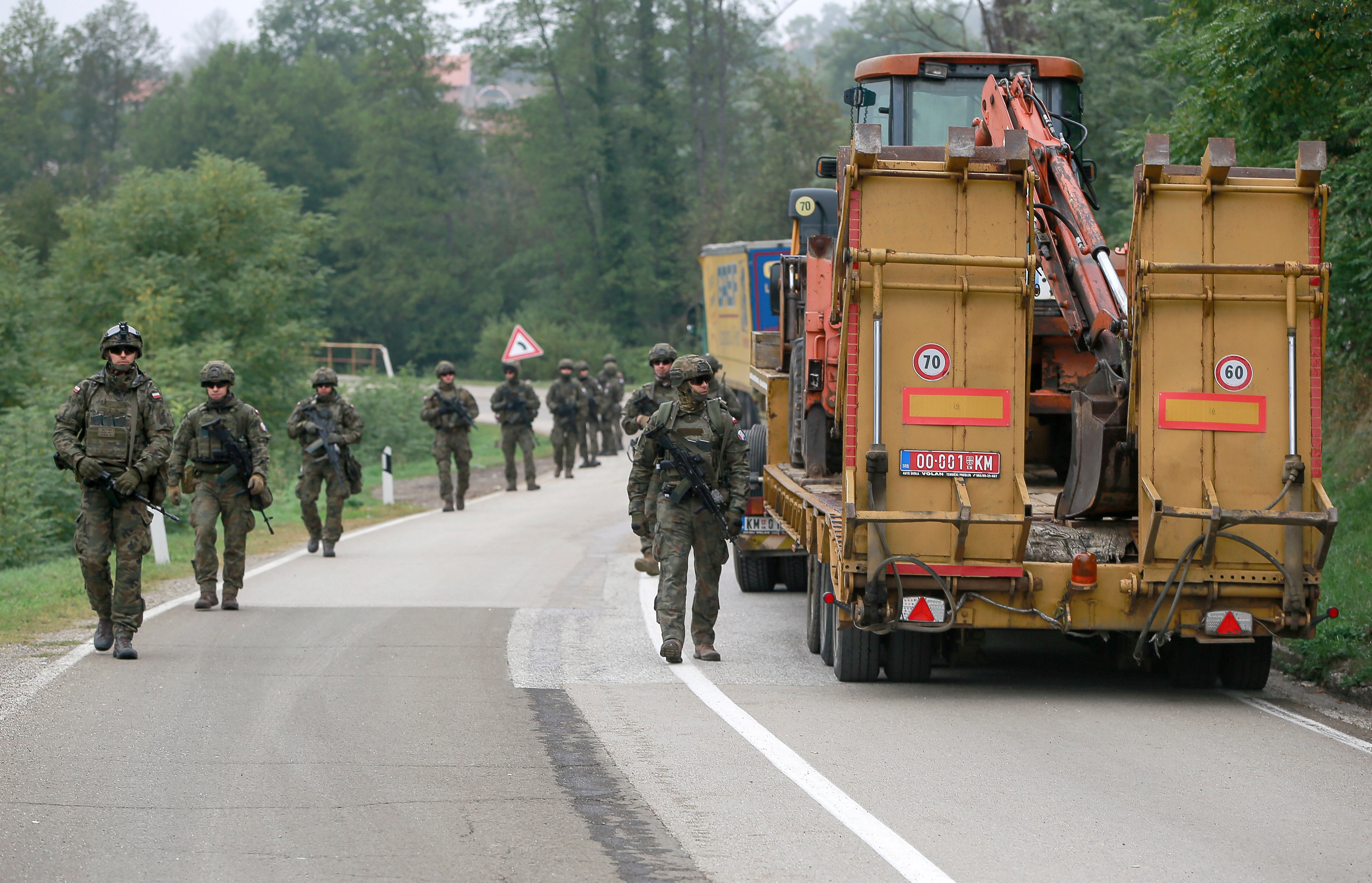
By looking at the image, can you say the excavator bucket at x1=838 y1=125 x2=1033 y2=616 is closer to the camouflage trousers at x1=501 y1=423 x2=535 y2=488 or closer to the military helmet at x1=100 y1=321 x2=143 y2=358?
the military helmet at x1=100 y1=321 x2=143 y2=358

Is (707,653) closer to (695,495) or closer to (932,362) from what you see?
(695,495)

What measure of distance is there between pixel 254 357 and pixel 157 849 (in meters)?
33.2

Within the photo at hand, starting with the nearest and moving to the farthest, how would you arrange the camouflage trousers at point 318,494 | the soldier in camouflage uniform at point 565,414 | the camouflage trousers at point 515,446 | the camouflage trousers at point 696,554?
the camouflage trousers at point 696,554
the camouflage trousers at point 318,494
the camouflage trousers at point 515,446
the soldier in camouflage uniform at point 565,414

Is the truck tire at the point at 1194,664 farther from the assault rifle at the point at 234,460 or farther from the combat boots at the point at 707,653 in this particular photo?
the assault rifle at the point at 234,460

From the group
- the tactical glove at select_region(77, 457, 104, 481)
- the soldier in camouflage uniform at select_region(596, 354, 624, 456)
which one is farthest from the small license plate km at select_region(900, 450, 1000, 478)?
the soldier in camouflage uniform at select_region(596, 354, 624, 456)

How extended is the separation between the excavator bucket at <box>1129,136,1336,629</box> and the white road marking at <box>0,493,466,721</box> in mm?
6406

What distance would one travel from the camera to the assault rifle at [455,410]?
72.4ft

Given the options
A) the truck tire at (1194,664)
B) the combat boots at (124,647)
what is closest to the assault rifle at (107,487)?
the combat boots at (124,647)

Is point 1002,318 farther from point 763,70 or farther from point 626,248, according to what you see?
point 626,248

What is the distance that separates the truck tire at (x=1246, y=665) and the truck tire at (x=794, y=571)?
17.6 feet

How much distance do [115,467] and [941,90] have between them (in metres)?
6.78

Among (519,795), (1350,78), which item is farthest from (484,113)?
(519,795)

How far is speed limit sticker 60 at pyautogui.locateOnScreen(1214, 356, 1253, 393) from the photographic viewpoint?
863cm

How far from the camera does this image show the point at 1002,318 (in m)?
8.90
